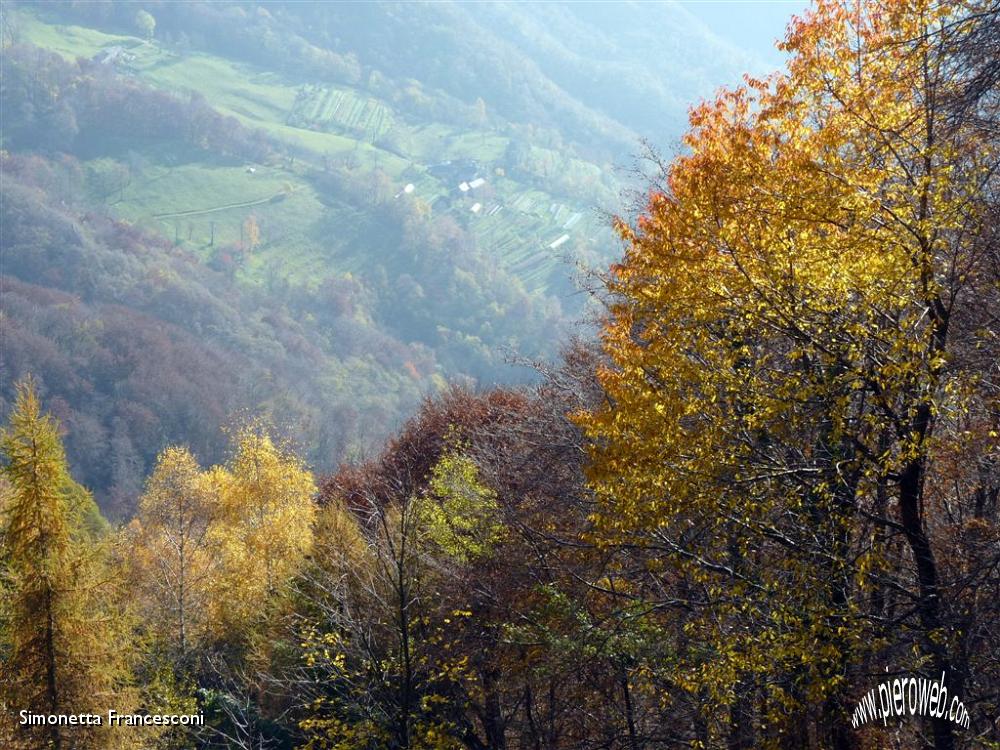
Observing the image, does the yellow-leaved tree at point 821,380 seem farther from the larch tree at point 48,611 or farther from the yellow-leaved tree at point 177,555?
the yellow-leaved tree at point 177,555

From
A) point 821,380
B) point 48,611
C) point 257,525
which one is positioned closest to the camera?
point 821,380

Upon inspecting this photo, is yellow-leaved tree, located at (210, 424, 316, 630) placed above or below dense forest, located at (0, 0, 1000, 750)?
above

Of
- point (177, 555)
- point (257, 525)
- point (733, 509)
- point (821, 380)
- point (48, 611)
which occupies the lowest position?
point (733, 509)

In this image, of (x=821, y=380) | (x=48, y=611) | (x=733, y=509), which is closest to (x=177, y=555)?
(x=48, y=611)

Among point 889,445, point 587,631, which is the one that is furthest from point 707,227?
point 587,631

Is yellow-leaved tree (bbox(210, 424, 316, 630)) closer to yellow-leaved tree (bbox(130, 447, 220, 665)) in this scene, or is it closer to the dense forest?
yellow-leaved tree (bbox(130, 447, 220, 665))

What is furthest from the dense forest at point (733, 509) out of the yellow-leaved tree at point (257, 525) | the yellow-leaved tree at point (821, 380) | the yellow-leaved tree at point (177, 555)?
the yellow-leaved tree at point (257, 525)

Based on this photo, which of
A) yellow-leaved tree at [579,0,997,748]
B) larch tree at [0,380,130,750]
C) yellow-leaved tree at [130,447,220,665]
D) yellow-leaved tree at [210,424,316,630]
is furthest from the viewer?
yellow-leaved tree at [210,424,316,630]

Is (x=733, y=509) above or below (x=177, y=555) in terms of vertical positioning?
below

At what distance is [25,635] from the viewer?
16.8 metres

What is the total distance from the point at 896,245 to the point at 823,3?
15.7 feet

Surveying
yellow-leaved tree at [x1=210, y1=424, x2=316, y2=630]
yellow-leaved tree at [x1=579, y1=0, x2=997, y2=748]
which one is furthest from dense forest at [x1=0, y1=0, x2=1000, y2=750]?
yellow-leaved tree at [x1=210, y1=424, x2=316, y2=630]

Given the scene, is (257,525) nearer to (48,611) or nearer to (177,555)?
(177,555)

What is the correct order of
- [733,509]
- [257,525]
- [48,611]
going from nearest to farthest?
1. [733,509]
2. [48,611]
3. [257,525]
